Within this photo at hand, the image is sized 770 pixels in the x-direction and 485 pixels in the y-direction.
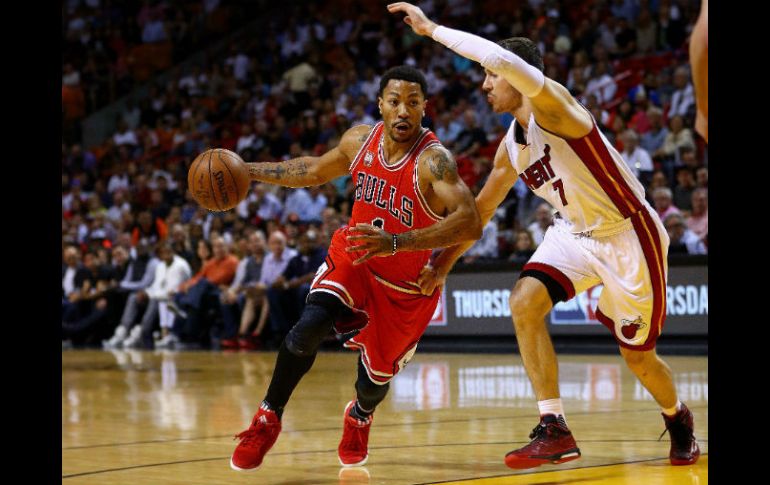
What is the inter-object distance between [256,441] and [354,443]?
2.08 ft

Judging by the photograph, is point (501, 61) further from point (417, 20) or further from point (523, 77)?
point (417, 20)

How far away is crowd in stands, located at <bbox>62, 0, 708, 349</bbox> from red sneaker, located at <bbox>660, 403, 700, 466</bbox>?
283 inches

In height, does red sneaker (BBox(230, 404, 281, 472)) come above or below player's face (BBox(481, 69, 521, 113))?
below

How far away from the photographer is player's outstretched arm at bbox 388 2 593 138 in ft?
16.0

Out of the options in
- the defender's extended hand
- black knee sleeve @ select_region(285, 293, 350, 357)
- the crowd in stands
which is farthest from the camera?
the crowd in stands

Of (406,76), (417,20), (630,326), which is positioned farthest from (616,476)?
(417,20)

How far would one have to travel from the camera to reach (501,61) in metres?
4.85

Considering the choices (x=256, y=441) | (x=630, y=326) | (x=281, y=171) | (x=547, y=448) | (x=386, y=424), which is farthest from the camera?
(x=386, y=424)

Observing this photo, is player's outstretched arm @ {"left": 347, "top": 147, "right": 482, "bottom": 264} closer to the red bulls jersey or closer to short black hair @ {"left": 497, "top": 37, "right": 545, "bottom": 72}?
the red bulls jersey

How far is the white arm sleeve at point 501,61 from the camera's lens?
4.86m

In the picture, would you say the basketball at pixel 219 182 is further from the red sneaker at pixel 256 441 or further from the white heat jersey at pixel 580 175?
the white heat jersey at pixel 580 175

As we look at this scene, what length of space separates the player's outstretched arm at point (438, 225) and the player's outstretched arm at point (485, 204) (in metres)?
0.21

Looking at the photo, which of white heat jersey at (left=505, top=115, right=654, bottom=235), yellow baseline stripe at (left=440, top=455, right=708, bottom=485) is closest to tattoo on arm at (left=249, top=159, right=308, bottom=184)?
white heat jersey at (left=505, top=115, right=654, bottom=235)

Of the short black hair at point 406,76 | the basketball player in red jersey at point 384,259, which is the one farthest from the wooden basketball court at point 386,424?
the short black hair at point 406,76
